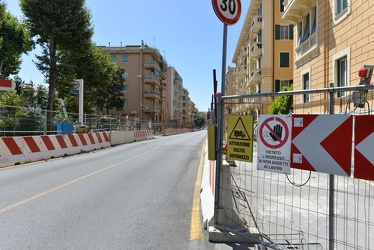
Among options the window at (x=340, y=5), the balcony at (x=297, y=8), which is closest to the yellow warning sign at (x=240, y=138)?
the window at (x=340, y=5)

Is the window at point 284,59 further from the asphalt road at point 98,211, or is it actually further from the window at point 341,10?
the asphalt road at point 98,211

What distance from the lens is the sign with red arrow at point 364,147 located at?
9.28 feet

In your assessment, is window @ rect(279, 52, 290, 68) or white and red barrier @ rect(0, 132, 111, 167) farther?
window @ rect(279, 52, 290, 68)

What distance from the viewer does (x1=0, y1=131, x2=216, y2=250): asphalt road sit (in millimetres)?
4105

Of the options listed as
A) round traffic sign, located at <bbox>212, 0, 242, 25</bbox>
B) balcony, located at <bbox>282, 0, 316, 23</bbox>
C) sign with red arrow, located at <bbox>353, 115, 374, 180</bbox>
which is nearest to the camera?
sign with red arrow, located at <bbox>353, 115, 374, 180</bbox>

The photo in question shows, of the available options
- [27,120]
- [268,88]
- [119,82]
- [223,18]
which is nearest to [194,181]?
[223,18]

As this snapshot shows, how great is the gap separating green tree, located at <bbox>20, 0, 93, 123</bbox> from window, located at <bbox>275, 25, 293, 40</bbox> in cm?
2066

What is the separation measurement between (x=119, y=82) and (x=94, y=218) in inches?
2347

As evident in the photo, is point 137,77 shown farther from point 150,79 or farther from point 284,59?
point 284,59

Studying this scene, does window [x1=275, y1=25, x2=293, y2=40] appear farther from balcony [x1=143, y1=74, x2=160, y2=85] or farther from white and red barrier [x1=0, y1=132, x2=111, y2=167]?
balcony [x1=143, y1=74, x2=160, y2=85]

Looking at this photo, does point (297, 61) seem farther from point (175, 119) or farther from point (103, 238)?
point (175, 119)

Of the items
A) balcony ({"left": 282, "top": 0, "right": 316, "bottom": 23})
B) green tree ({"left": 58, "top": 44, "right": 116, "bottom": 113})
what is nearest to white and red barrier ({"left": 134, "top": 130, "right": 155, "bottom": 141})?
green tree ({"left": 58, "top": 44, "right": 116, "bottom": 113})

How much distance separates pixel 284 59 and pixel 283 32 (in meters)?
3.26

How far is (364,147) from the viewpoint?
287 centimetres
